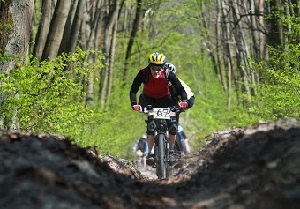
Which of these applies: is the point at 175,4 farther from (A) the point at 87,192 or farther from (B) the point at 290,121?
(A) the point at 87,192

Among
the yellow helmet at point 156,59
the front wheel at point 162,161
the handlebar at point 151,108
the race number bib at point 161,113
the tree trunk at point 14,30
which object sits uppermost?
the tree trunk at point 14,30

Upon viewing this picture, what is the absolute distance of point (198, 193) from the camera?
4.70 metres

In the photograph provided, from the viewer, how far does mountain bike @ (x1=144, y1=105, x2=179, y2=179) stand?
9617 mm

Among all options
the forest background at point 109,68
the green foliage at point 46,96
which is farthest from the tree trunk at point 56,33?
the green foliage at point 46,96

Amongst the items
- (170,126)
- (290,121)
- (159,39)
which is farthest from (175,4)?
(290,121)

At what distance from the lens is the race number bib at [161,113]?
10.0m

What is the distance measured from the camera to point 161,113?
10.0 m

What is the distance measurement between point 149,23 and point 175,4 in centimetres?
290

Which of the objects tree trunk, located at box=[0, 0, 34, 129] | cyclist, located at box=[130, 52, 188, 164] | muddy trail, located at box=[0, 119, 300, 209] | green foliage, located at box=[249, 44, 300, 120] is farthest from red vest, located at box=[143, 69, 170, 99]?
muddy trail, located at box=[0, 119, 300, 209]

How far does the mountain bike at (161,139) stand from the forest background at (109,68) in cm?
116

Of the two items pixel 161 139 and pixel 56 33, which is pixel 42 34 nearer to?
pixel 56 33

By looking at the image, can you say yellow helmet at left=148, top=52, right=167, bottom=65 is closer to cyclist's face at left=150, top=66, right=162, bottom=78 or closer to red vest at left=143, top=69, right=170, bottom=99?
cyclist's face at left=150, top=66, right=162, bottom=78

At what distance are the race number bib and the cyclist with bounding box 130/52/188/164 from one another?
0.10 meters

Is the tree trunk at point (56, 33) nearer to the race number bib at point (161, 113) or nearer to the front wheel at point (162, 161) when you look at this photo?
the race number bib at point (161, 113)
